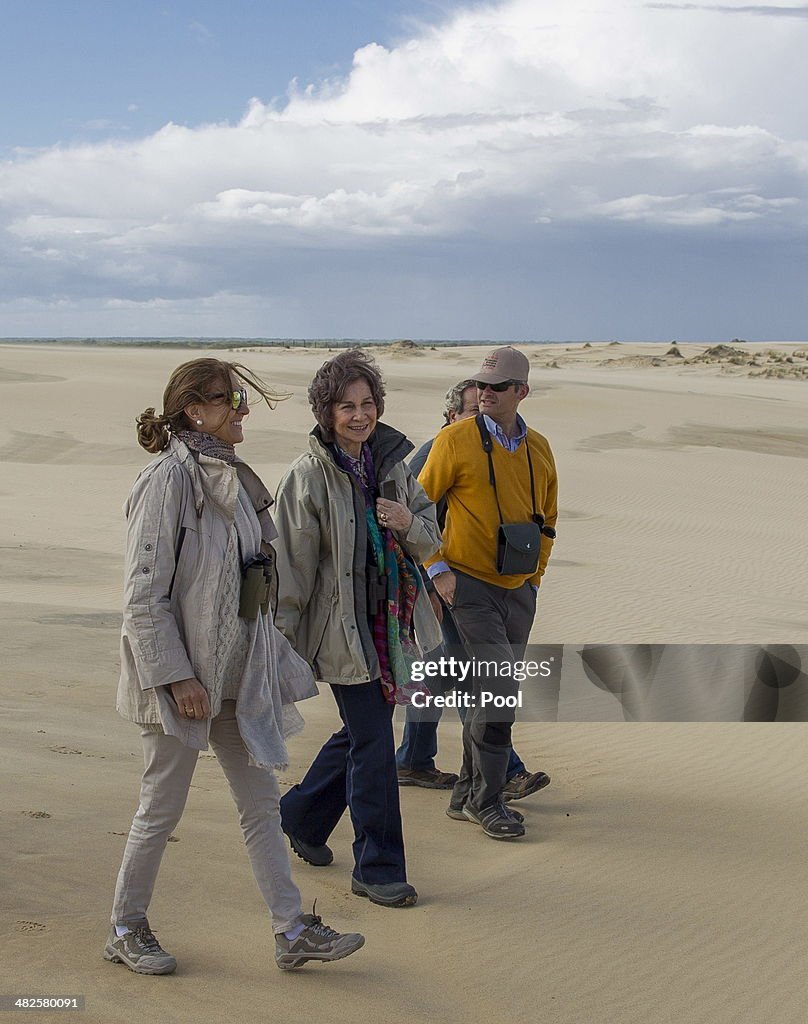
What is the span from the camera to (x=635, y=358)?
59.5 meters

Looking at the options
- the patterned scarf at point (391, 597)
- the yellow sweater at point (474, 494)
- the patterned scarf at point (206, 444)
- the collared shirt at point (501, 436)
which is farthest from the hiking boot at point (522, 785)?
the patterned scarf at point (206, 444)

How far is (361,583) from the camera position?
4301mm

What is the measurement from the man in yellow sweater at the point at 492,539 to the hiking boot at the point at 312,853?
2.65 feet

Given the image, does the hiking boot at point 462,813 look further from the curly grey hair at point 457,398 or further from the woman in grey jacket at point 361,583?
the curly grey hair at point 457,398

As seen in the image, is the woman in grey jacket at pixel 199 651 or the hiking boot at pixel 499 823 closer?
the woman in grey jacket at pixel 199 651

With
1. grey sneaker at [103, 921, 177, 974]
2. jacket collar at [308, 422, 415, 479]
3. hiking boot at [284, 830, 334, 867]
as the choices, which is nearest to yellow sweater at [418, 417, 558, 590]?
jacket collar at [308, 422, 415, 479]

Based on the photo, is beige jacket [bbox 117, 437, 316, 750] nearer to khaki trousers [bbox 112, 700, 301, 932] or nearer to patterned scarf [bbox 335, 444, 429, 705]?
khaki trousers [bbox 112, 700, 301, 932]

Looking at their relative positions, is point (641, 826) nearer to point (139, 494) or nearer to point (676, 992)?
point (676, 992)

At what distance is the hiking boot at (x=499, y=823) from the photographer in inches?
208

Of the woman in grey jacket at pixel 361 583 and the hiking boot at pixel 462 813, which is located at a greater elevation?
the woman in grey jacket at pixel 361 583

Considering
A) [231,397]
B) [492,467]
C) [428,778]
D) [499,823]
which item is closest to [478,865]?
[499,823]

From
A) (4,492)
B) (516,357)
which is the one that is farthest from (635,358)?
(516,357)

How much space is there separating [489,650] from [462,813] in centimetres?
87

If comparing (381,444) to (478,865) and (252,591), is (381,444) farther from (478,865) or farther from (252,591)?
(478,865)
